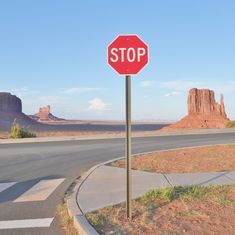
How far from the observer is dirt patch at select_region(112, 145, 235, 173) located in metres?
11.9

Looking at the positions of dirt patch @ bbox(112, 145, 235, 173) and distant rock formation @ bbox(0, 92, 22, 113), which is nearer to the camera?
dirt patch @ bbox(112, 145, 235, 173)

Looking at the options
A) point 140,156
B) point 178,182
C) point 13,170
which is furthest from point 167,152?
point 178,182

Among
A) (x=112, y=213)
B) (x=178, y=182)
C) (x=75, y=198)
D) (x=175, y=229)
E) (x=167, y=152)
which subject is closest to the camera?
(x=175, y=229)

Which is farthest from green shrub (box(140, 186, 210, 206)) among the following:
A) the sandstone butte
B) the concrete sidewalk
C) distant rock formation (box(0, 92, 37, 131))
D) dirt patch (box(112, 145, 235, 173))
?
distant rock formation (box(0, 92, 37, 131))

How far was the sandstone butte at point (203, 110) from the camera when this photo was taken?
102 metres

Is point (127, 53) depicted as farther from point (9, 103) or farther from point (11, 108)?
point (9, 103)

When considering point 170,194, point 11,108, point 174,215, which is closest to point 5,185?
point 170,194

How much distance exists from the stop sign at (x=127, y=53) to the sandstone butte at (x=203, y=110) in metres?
94.4

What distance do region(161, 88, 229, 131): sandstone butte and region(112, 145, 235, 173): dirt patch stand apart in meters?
84.8

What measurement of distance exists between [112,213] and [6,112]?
142 meters

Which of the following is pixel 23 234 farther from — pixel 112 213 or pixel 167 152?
pixel 167 152

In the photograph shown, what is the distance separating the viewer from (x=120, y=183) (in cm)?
977

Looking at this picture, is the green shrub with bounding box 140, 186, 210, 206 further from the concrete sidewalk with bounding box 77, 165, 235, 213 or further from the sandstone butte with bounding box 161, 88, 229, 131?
the sandstone butte with bounding box 161, 88, 229, 131

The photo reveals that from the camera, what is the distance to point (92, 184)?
967 centimetres
